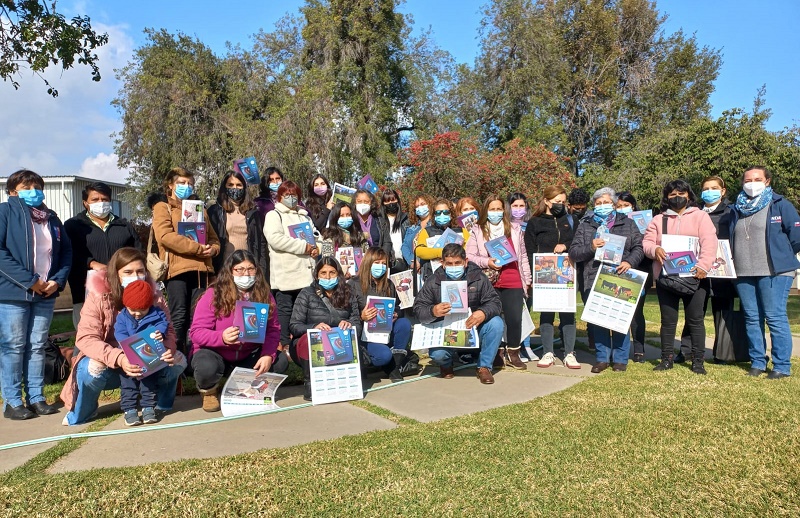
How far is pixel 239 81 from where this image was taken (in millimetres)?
26672

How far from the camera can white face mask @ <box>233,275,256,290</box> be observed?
513 cm

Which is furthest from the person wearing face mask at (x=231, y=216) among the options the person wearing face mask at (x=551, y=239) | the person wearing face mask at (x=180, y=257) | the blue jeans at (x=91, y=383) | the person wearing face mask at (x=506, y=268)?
the person wearing face mask at (x=551, y=239)

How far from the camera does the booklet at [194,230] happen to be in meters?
5.61

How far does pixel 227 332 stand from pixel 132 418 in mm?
933

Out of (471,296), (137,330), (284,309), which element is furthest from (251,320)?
(471,296)

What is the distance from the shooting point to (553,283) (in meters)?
6.55

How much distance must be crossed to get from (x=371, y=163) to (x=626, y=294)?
18939 mm

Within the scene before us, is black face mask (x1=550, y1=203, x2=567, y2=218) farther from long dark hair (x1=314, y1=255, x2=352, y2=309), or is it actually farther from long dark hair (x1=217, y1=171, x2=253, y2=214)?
long dark hair (x1=217, y1=171, x2=253, y2=214)

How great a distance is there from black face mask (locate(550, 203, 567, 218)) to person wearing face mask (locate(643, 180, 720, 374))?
945 millimetres

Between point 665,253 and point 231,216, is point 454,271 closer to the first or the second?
point 665,253

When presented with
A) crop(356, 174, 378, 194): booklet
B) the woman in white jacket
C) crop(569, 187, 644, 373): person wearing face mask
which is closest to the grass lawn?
crop(569, 187, 644, 373): person wearing face mask

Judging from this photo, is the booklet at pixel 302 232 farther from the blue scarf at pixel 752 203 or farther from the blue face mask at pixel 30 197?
the blue scarf at pixel 752 203

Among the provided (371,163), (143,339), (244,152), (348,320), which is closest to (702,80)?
(371,163)

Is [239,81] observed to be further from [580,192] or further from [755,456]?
[755,456]
